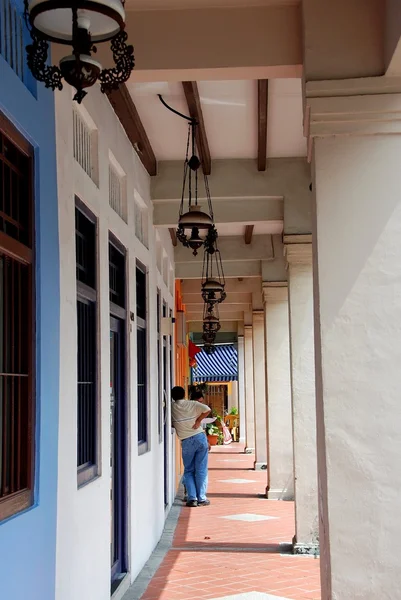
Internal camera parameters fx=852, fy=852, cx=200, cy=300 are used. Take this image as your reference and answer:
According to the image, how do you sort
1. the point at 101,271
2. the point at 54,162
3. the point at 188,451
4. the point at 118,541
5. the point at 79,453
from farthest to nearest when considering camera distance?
the point at 188,451 < the point at 118,541 < the point at 101,271 < the point at 79,453 < the point at 54,162

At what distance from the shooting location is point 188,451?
11.7 meters

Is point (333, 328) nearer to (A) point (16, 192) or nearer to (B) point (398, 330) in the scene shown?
(B) point (398, 330)

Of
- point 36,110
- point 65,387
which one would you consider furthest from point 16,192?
point 65,387

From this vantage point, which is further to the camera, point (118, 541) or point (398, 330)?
point (118, 541)

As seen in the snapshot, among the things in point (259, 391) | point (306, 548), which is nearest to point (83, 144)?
point (306, 548)

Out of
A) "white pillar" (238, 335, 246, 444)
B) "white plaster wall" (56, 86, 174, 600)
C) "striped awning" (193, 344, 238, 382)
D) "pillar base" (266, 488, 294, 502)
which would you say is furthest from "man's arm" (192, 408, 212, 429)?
"striped awning" (193, 344, 238, 382)

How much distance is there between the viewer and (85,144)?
18.4 feet

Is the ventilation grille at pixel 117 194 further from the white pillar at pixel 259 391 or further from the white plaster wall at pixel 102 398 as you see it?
the white pillar at pixel 259 391

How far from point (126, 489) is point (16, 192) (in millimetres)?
3936

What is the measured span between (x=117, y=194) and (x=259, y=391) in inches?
407

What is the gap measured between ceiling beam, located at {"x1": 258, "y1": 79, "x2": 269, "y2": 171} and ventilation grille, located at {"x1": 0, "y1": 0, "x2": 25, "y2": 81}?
9.41 ft

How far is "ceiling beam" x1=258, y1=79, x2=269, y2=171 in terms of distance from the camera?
653cm

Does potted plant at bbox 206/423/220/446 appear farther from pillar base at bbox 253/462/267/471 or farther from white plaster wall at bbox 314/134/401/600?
white plaster wall at bbox 314/134/401/600

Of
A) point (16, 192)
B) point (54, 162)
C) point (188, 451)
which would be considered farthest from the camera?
point (188, 451)
